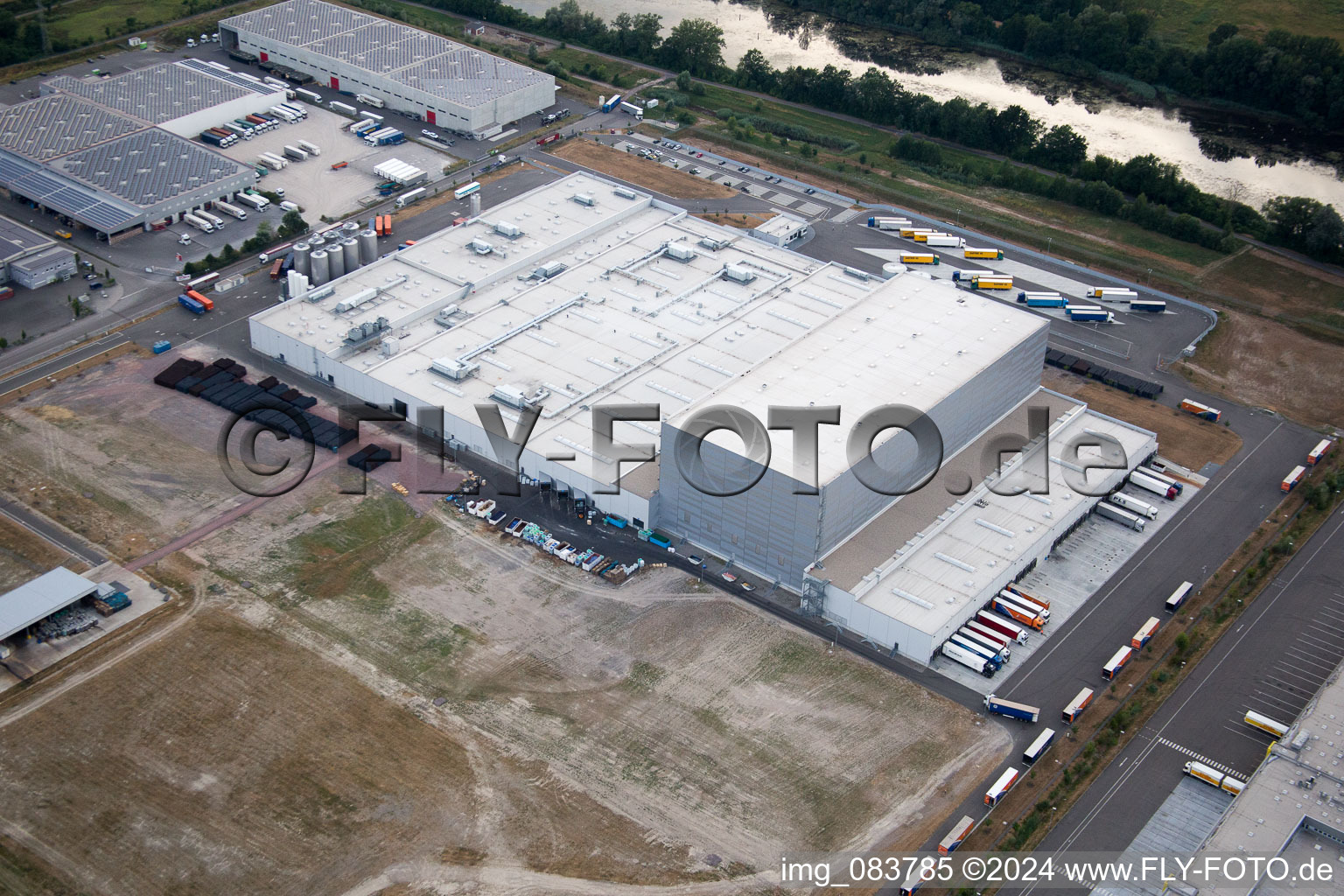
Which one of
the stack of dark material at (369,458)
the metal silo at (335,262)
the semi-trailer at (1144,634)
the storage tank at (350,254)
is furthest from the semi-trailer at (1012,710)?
the storage tank at (350,254)

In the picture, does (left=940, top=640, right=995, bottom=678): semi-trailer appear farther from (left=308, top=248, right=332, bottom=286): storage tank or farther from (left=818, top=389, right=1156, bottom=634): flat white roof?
(left=308, top=248, right=332, bottom=286): storage tank

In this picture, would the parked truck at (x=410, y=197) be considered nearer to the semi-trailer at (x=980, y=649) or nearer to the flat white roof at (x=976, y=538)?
the flat white roof at (x=976, y=538)

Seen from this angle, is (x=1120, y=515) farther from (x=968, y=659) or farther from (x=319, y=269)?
(x=319, y=269)

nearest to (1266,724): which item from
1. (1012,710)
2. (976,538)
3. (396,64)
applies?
(1012,710)

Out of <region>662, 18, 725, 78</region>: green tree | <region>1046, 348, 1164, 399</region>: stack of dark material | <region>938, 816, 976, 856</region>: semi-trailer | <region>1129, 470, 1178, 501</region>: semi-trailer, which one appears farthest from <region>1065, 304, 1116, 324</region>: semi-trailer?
<region>662, 18, 725, 78</region>: green tree

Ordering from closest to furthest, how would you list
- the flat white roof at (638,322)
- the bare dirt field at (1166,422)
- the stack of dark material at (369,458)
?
the flat white roof at (638,322), the stack of dark material at (369,458), the bare dirt field at (1166,422)

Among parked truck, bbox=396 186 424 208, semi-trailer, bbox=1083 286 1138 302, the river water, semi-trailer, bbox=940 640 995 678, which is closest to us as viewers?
semi-trailer, bbox=940 640 995 678

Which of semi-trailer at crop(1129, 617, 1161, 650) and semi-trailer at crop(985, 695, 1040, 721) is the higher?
semi-trailer at crop(1129, 617, 1161, 650)
